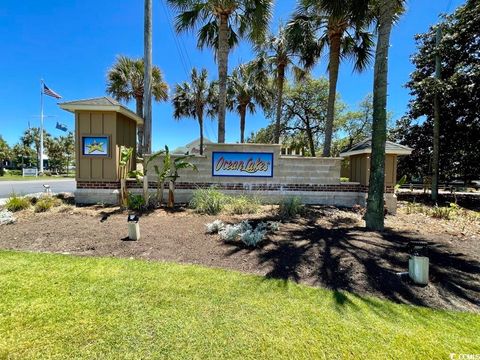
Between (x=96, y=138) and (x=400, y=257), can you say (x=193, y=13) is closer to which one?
(x=96, y=138)

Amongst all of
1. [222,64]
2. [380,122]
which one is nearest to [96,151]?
[222,64]

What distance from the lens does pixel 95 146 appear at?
886cm

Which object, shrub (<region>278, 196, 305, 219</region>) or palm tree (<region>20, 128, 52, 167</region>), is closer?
shrub (<region>278, 196, 305, 219</region>)

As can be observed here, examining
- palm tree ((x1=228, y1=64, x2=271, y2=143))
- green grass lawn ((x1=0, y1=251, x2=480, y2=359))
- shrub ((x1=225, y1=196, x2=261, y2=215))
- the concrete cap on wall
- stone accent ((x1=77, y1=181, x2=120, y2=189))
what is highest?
palm tree ((x1=228, y1=64, x2=271, y2=143))

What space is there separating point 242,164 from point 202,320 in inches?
277

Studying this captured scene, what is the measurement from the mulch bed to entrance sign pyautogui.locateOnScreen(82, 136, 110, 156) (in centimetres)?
230

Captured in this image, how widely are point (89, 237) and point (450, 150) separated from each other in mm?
18492

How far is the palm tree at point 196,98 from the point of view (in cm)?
2234

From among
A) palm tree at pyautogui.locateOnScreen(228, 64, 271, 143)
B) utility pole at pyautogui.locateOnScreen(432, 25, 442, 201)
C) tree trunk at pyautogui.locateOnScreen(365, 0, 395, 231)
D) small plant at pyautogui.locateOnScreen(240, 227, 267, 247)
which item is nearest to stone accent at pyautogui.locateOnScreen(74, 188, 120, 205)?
small plant at pyautogui.locateOnScreen(240, 227, 267, 247)

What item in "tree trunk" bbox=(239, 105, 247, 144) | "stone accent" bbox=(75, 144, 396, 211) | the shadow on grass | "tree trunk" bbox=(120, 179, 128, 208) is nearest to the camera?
the shadow on grass

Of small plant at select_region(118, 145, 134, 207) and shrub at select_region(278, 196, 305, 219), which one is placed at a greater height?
small plant at select_region(118, 145, 134, 207)

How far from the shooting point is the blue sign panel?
373 inches

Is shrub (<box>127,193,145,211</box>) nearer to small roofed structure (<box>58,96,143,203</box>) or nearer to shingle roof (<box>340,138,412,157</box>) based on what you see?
small roofed structure (<box>58,96,143,203</box>)

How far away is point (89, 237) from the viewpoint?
5480 mm
